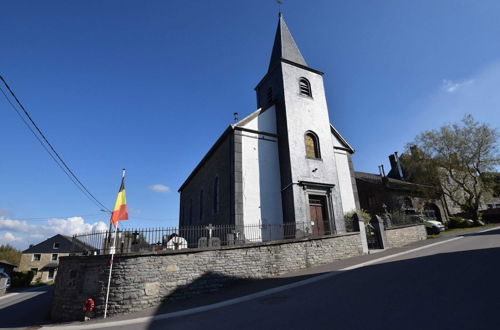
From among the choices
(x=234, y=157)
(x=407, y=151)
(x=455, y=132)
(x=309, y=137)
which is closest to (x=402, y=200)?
(x=407, y=151)

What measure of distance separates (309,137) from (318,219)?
533cm

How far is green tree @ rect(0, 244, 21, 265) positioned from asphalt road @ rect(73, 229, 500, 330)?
60493mm

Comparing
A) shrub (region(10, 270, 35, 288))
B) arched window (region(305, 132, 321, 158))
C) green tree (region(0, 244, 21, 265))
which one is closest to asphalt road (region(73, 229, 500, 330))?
arched window (region(305, 132, 321, 158))

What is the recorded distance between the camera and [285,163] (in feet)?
48.5

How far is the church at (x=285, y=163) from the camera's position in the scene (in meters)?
13.7

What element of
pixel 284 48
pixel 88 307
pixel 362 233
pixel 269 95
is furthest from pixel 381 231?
pixel 88 307

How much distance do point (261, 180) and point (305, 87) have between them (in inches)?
311

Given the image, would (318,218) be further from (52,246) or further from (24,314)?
(52,246)

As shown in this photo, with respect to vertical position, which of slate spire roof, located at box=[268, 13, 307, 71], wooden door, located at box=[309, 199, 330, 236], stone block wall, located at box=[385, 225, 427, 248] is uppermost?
slate spire roof, located at box=[268, 13, 307, 71]

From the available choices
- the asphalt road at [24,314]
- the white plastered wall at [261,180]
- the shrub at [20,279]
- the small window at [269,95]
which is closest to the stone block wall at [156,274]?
the asphalt road at [24,314]

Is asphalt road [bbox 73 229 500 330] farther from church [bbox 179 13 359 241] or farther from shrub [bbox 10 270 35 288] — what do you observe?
shrub [bbox 10 270 35 288]

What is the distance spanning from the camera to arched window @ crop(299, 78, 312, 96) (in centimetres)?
1740

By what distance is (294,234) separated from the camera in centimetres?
1249

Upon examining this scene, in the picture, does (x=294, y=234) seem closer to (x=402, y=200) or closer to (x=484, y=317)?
(x=484, y=317)
